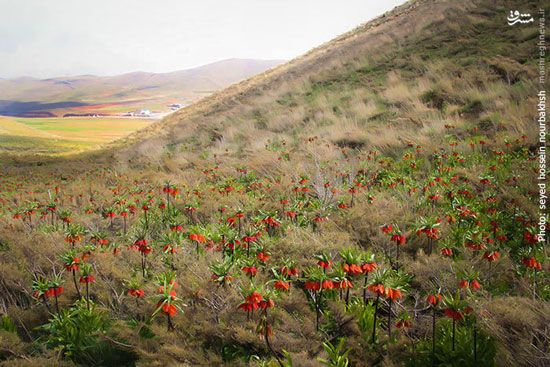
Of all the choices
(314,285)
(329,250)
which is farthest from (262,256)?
(329,250)

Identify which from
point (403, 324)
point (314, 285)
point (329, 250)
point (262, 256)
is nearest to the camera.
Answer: point (314, 285)

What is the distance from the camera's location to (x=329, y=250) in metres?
3.15

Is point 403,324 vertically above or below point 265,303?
below

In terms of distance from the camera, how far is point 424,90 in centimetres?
987

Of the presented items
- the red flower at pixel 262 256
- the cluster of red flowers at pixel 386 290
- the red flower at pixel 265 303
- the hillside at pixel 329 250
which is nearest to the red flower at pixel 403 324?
the hillside at pixel 329 250

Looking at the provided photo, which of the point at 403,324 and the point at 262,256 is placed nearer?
the point at 403,324

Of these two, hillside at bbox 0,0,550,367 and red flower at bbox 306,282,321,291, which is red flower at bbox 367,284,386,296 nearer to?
hillside at bbox 0,0,550,367

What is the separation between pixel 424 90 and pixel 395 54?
5.83 m

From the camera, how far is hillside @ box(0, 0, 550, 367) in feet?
6.59

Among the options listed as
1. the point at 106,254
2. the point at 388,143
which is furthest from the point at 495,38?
the point at 106,254

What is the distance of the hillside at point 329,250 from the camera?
6.59 ft

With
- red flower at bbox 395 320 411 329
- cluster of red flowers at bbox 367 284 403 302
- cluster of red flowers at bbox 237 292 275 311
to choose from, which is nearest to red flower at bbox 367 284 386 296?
cluster of red flowers at bbox 367 284 403 302

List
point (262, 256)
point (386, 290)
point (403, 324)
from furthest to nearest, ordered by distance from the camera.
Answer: point (262, 256) < point (403, 324) < point (386, 290)

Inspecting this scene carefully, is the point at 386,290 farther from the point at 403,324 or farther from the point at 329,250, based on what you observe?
the point at 329,250
